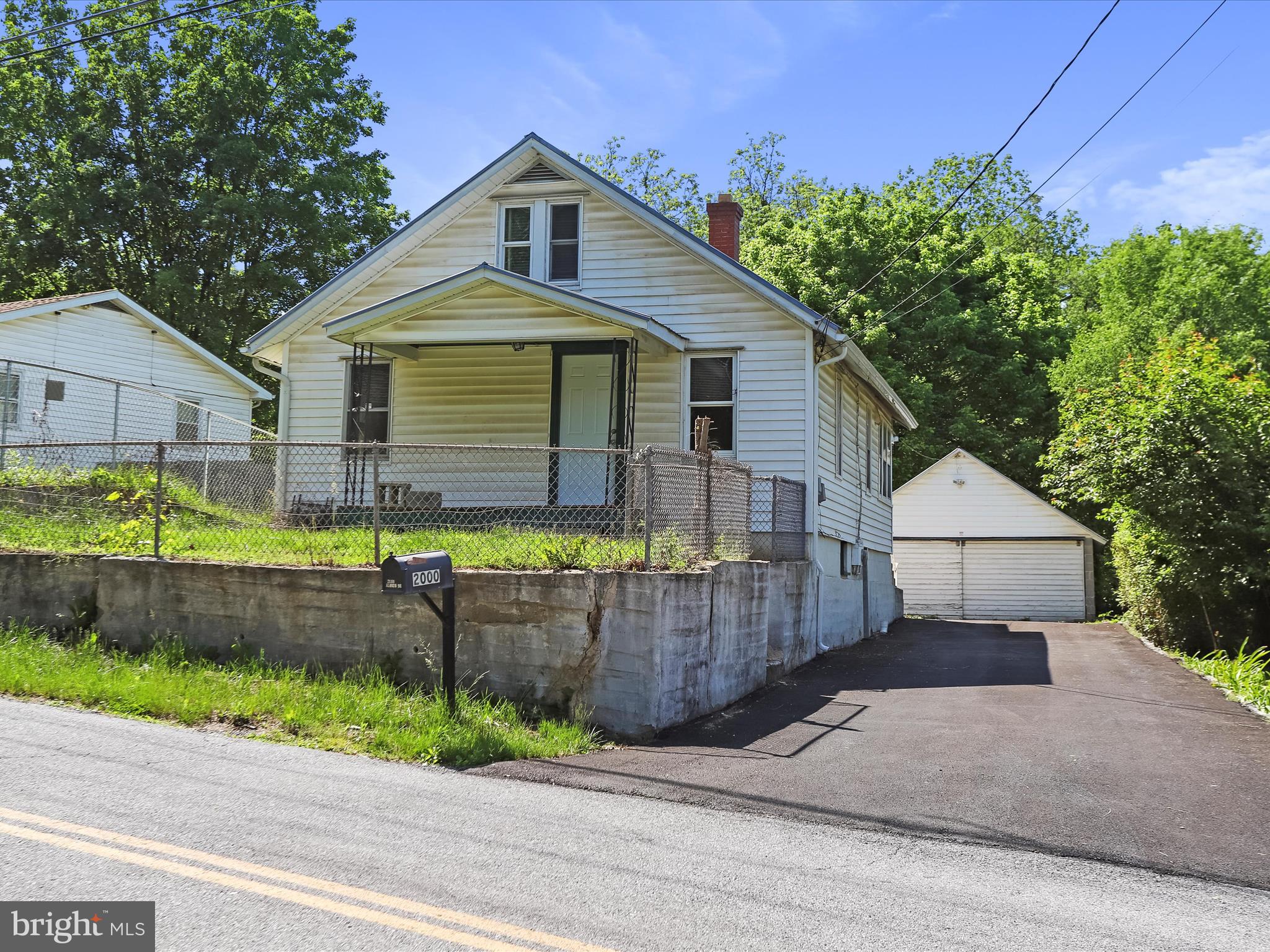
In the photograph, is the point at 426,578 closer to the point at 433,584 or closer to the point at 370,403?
the point at 433,584

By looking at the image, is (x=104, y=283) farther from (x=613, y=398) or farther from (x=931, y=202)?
(x=931, y=202)

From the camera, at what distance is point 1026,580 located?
2706 centimetres

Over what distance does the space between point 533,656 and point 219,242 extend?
3000cm

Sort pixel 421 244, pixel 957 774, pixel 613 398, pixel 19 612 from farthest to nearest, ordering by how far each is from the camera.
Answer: pixel 421 244 < pixel 613 398 < pixel 19 612 < pixel 957 774

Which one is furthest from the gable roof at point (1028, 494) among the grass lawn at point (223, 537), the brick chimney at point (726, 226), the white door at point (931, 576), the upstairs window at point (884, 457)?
the grass lawn at point (223, 537)

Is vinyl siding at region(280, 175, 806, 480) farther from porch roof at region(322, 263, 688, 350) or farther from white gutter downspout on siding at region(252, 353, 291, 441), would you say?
porch roof at region(322, 263, 688, 350)

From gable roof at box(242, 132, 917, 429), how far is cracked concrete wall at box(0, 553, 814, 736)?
217 inches

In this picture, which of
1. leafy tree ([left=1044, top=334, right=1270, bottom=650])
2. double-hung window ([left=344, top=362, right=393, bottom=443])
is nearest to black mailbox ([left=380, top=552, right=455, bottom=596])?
double-hung window ([left=344, top=362, right=393, bottom=443])

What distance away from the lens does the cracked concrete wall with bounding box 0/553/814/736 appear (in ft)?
27.6

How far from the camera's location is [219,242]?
34.0 metres

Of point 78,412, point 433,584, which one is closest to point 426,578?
point 433,584

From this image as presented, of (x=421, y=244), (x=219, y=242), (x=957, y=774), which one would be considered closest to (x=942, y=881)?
(x=957, y=774)

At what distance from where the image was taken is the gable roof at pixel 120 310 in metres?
22.0

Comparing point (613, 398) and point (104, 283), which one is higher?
point (104, 283)
